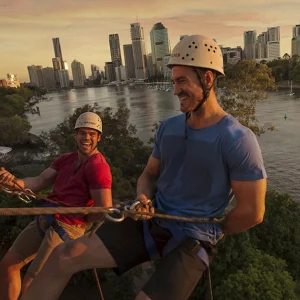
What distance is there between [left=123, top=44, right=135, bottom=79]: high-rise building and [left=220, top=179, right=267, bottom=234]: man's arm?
152421 mm

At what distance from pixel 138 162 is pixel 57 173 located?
13985 mm

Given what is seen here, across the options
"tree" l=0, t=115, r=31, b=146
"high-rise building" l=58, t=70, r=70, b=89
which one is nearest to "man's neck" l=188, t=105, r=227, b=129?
"tree" l=0, t=115, r=31, b=146

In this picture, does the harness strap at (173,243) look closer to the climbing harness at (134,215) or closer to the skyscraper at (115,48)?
the climbing harness at (134,215)

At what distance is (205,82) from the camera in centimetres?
164

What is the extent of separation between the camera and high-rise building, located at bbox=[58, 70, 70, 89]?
153 meters

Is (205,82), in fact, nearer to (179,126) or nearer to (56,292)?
(179,126)

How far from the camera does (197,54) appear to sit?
1.61 m

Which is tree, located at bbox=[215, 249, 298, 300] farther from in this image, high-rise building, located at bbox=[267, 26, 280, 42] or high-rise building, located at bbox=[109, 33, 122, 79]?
high-rise building, located at bbox=[109, 33, 122, 79]

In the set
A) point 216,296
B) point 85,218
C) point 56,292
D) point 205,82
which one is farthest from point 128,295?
point 205,82

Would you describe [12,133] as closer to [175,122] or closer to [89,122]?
[89,122]

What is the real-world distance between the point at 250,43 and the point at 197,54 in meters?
149

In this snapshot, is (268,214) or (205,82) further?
(268,214)

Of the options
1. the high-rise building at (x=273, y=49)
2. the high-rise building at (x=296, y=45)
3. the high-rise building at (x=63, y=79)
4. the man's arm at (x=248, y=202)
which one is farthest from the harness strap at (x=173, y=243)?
the high-rise building at (x=63, y=79)

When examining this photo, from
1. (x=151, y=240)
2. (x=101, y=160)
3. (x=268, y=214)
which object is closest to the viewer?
(x=151, y=240)
